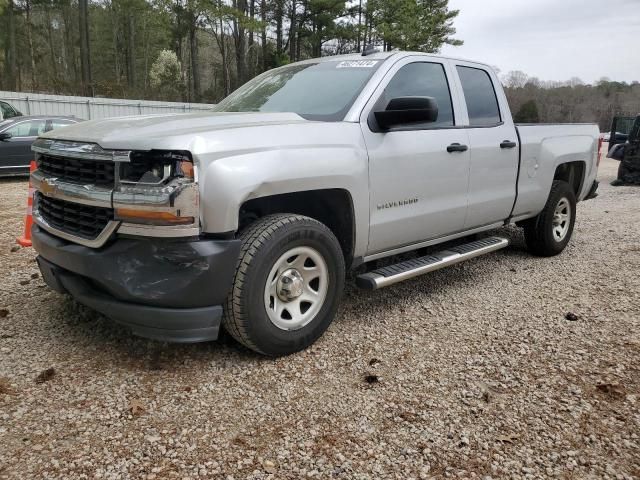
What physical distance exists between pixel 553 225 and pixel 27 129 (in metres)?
10.8

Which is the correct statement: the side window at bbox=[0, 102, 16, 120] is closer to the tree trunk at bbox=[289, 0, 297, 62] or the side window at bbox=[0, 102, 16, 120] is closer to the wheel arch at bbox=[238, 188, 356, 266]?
the wheel arch at bbox=[238, 188, 356, 266]

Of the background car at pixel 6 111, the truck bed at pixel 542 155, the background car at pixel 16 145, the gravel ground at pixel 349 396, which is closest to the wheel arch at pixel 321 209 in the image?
the gravel ground at pixel 349 396

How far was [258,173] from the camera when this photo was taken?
282cm

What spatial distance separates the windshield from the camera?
3.61 metres

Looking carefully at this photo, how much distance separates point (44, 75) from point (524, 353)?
1621 inches

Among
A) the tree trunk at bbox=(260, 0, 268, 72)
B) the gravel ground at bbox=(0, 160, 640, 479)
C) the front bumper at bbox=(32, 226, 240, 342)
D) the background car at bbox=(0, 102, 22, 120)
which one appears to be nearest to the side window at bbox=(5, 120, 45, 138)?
the background car at bbox=(0, 102, 22, 120)

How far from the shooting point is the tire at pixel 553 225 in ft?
18.0

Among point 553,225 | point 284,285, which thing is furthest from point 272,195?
point 553,225

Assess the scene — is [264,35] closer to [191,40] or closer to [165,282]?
[191,40]

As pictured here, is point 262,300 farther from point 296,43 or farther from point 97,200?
point 296,43

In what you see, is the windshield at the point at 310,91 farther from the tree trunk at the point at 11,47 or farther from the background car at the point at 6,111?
the tree trunk at the point at 11,47

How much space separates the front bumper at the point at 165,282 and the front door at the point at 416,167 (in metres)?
1.23

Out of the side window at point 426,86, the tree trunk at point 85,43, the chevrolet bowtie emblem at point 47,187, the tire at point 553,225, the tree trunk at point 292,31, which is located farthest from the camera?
the tree trunk at point 292,31

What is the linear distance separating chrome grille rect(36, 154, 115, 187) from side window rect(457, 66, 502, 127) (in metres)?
2.94
